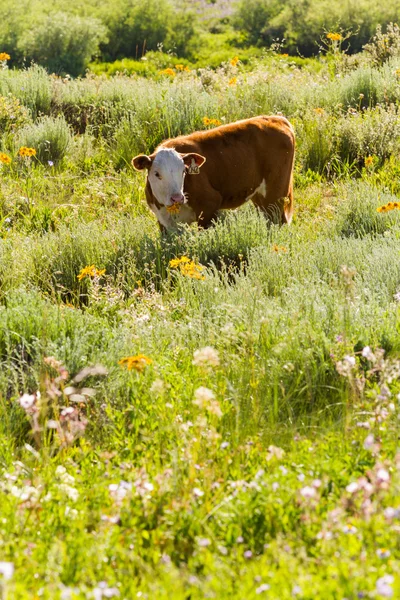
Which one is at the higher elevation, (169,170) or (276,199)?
(169,170)

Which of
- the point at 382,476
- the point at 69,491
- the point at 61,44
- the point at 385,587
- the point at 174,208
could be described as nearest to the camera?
the point at 385,587

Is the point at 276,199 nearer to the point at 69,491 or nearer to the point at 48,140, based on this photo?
the point at 48,140

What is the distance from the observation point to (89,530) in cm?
263

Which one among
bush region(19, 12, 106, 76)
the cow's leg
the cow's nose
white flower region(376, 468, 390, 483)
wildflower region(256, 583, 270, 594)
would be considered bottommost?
bush region(19, 12, 106, 76)

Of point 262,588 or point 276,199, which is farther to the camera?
point 276,199

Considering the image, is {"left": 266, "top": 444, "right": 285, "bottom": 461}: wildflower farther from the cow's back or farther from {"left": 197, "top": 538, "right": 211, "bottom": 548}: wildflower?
the cow's back

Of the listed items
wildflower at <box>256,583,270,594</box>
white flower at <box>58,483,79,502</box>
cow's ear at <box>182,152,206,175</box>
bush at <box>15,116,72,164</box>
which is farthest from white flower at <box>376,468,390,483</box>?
bush at <box>15,116,72,164</box>

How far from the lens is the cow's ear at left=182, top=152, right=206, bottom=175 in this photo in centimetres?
636

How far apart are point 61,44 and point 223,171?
13996mm

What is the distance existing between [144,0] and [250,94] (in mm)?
16221

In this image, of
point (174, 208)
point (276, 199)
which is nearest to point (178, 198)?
point (174, 208)

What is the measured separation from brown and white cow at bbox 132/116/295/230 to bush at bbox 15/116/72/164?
2.03 metres

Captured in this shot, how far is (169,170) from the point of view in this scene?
620 cm

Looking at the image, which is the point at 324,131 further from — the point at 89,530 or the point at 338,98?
the point at 89,530
